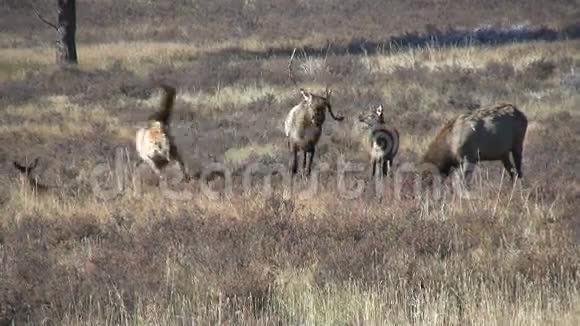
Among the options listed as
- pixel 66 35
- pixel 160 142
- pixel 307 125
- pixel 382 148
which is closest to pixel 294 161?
pixel 307 125

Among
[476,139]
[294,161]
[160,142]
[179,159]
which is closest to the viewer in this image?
[160,142]

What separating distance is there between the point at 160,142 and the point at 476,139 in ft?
12.0

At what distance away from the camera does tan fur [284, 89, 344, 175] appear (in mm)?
12125

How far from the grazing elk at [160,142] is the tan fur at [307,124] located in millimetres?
1913

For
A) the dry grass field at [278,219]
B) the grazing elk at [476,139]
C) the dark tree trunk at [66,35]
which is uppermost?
the dark tree trunk at [66,35]

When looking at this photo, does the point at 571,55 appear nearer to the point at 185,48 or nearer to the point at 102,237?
the point at 185,48

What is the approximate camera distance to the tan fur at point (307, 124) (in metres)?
12.1

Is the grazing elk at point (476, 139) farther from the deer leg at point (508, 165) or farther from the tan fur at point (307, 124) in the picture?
the tan fur at point (307, 124)

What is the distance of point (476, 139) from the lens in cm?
1062

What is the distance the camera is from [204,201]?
31.4ft

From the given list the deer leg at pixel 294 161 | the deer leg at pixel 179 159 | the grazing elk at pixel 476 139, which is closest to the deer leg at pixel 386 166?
the grazing elk at pixel 476 139

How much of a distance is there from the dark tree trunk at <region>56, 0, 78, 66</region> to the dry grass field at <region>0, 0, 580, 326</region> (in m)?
5.05

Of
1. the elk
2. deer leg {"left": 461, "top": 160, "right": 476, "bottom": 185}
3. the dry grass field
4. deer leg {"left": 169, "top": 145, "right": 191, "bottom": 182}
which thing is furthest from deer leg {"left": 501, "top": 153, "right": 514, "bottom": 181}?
deer leg {"left": 169, "top": 145, "right": 191, "bottom": 182}

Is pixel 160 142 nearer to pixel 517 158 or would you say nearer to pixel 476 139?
pixel 476 139
